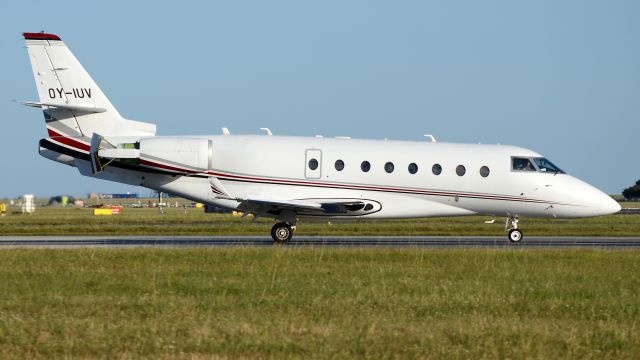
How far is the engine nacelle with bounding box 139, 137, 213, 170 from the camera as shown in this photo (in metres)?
27.8

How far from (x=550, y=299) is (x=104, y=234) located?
24.1 metres

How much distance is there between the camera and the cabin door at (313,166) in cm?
2775

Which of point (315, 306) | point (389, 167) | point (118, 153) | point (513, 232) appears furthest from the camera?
point (513, 232)

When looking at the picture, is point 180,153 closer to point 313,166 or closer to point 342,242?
point 313,166

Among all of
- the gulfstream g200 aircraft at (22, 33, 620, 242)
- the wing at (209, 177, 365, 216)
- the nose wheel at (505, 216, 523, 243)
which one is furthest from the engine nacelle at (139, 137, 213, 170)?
the nose wheel at (505, 216, 523, 243)

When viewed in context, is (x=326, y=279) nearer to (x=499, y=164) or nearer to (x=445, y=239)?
(x=499, y=164)

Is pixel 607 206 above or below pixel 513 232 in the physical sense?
above

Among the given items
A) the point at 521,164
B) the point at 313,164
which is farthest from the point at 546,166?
the point at 313,164

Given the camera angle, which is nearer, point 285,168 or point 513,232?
point 285,168

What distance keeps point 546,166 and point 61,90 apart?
1503 centimetres

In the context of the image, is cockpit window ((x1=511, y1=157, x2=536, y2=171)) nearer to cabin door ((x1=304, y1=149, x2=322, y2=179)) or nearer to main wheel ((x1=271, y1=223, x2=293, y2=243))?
cabin door ((x1=304, y1=149, x2=322, y2=179))

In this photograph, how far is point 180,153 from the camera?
27812 mm

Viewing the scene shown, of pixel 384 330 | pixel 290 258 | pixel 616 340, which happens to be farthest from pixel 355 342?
pixel 290 258

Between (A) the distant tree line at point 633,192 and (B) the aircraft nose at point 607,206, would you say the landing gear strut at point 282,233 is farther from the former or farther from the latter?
(A) the distant tree line at point 633,192
